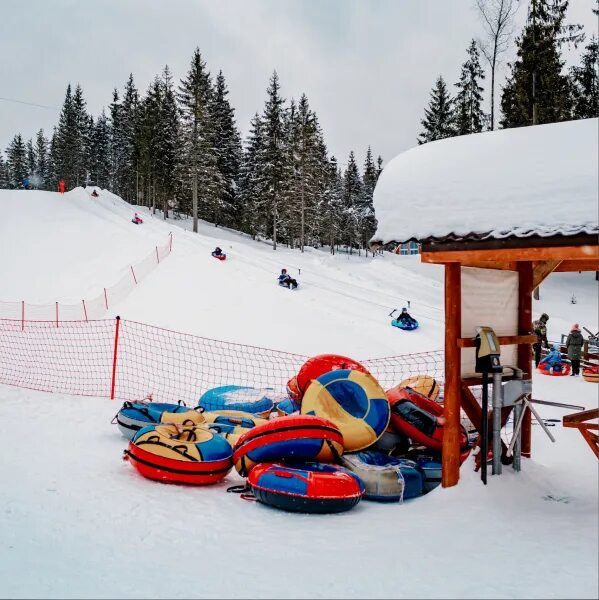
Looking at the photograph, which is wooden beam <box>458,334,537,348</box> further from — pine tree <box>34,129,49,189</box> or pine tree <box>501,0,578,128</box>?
pine tree <box>34,129,49,189</box>

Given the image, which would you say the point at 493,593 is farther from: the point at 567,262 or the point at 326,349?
the point at 326,349

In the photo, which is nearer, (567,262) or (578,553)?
(578,553)

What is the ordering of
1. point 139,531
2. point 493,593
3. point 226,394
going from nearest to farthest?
point 493,593 < point 139,531 < point 226,394

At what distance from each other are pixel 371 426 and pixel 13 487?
3845 millimetres

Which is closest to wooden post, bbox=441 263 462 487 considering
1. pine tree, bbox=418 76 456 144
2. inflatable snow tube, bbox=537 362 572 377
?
inflatable snow tube, bbox=537 362 572 377

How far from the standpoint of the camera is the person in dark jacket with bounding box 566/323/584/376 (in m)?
12.6

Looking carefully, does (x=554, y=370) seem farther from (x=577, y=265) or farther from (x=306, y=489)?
(x=306, y=489)

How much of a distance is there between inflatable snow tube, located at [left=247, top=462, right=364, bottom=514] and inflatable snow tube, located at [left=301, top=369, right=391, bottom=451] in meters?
0.83

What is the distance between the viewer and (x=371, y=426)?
607cm

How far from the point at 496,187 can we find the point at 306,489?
3167 millimetres

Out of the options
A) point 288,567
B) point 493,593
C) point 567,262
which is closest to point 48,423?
point 288,567

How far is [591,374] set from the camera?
39.5ft

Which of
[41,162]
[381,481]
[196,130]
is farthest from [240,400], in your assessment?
[41,162]

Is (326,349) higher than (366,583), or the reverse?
(326,349)
